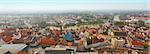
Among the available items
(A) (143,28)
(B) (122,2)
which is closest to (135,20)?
(A) (143,28)

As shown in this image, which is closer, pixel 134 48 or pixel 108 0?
pixel 134 48

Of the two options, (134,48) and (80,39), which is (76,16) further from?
(134,48)

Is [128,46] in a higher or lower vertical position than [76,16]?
lower

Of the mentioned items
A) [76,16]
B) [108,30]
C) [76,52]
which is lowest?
→ [76,52]

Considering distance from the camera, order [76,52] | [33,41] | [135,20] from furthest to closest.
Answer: [135,20] < [33,41] < [76,52]

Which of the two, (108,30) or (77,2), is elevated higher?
(77,2)

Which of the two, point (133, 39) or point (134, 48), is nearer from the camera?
point (134, 48)

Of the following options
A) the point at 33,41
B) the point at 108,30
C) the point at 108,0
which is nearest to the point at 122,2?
the point at 108,0

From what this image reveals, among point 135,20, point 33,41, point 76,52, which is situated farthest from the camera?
point 135,20

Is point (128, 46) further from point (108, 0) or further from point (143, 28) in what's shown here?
point (108, 0)
